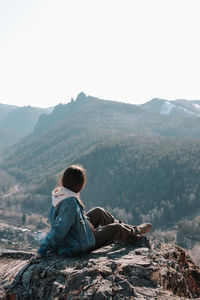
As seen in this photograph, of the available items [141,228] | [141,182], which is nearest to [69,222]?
[141,228]

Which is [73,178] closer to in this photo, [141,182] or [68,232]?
[68,232]

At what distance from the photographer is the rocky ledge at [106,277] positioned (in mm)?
4516

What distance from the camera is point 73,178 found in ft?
17.7

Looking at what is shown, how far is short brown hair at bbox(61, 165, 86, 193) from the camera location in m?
5.41

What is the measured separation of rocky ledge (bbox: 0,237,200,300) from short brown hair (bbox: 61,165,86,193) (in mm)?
1142

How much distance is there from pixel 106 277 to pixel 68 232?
995 mm

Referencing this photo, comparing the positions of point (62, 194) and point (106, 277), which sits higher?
point (62, 194)

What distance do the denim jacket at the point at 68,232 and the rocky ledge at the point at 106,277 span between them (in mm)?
168

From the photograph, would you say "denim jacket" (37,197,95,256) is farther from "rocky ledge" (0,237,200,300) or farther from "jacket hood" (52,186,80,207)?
"rocky ledge" (0,237,200,300)

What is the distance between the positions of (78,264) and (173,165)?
13190cm

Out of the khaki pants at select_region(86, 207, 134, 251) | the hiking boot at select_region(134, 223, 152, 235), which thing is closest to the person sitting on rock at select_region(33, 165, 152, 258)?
the khaki pants at select_region(86, 207, 134, 251)

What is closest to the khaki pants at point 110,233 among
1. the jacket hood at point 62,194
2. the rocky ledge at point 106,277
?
the rocky ledge at point 106,277

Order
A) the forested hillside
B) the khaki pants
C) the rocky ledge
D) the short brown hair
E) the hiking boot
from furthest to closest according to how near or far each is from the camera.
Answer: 1. the forested hillside
2. the hiking boot
3. the khaki pants
4. the short brown hair
5. the rocky ledge

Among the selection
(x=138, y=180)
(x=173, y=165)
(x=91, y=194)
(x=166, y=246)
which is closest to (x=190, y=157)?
(x=173, y=165)
